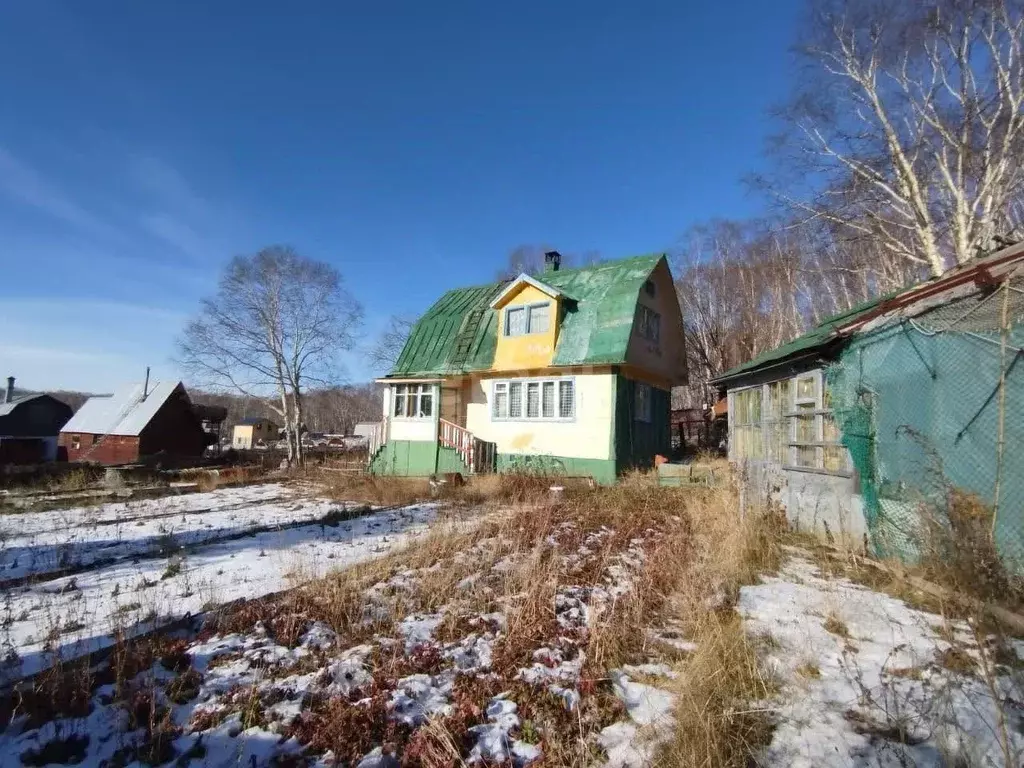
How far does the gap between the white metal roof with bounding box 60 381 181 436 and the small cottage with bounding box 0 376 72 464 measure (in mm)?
4577

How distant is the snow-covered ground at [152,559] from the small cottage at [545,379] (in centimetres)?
538

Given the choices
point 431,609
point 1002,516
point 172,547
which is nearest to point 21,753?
point 431,609

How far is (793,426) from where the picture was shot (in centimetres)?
879

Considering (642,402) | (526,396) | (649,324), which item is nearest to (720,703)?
(526,396)

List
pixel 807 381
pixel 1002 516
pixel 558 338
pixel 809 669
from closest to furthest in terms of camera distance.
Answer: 1. pixel 809 669
2. pixel 1002 516
3. pixel 807 381
4. pixel 558 338

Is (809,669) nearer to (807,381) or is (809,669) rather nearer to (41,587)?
(807,381)

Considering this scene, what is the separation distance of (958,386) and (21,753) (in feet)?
27.8

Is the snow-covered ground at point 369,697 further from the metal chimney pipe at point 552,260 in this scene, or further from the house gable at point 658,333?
the metal chimney pipe at point 552,260

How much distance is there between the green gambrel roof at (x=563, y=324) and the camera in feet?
48.4

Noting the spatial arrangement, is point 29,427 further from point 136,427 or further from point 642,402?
point 642,402

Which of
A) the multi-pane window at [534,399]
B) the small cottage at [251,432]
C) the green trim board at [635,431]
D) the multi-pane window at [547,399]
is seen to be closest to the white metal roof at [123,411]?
the multi-pane window at [534,399]

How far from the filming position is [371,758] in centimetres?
294

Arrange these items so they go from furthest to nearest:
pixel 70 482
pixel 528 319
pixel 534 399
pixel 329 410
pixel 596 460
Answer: pixel 329 410 < pixel 70 482 < pixel 528 319 < pixel 534 399 < pixel 596 460

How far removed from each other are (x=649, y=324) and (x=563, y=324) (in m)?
2.96
